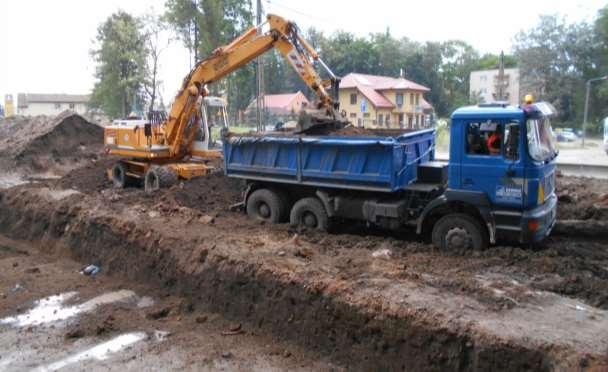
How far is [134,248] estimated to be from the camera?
9609mm

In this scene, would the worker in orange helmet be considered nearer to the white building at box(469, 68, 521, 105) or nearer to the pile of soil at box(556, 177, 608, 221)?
the pile of soil at box(556, 177, 608, 221)

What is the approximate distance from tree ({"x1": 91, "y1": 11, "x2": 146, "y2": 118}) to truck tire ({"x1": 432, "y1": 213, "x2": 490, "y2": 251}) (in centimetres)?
3645

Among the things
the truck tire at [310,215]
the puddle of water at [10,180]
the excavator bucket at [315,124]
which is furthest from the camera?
the puddle of water at [10,180]

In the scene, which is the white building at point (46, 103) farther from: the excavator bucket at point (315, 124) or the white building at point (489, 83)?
the excavator bucket at point (315, 124)

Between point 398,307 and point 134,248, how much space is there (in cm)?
549

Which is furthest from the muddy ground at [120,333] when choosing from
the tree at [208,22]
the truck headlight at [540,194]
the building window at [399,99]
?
the building window at [399,99]

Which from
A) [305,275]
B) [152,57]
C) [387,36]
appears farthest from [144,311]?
[387,36]

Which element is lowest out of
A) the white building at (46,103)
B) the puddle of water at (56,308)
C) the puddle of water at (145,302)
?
the puddle of water at (56,308)

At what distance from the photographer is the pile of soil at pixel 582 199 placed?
10312 mm

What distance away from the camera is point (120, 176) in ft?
52.5

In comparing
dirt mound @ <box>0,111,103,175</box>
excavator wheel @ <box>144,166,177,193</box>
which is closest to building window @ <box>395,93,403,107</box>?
dirt mound @ <box>0,111,103,175</box>

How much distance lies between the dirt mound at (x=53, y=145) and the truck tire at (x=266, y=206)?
12.4m

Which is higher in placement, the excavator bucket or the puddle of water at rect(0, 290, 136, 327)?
the excavator bucket

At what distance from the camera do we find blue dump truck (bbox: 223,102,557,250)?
304 inches
